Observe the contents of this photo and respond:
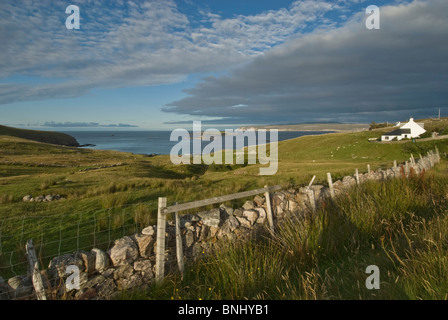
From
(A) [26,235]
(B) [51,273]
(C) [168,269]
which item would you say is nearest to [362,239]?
(C) [168,269]

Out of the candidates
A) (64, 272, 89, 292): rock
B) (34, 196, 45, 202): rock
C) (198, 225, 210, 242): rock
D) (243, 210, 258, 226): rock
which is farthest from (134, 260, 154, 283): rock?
(34, 196, 45, 202): rock

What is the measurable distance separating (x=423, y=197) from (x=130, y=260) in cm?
834

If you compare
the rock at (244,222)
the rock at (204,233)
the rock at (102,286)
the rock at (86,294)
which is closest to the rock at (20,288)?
the rock at (86,294)

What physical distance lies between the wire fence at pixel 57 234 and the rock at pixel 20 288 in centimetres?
138

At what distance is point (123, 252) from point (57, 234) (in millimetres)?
3558

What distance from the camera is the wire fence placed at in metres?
6.12

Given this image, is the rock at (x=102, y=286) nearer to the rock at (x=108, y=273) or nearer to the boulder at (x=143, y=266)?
the rock at (x=108, y=273)

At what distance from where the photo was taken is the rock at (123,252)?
17.0ft

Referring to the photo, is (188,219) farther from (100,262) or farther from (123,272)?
(100,262)

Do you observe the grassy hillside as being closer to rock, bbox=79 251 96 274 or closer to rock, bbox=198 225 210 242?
rock, bbox=198 225 210 242

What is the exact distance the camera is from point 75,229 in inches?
313

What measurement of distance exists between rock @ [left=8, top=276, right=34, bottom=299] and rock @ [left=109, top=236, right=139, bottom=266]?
128 centimetres

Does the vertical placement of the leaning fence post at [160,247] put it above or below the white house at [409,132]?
below

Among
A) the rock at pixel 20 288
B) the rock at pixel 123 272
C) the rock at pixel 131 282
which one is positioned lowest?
the rock at pixel 131 282
